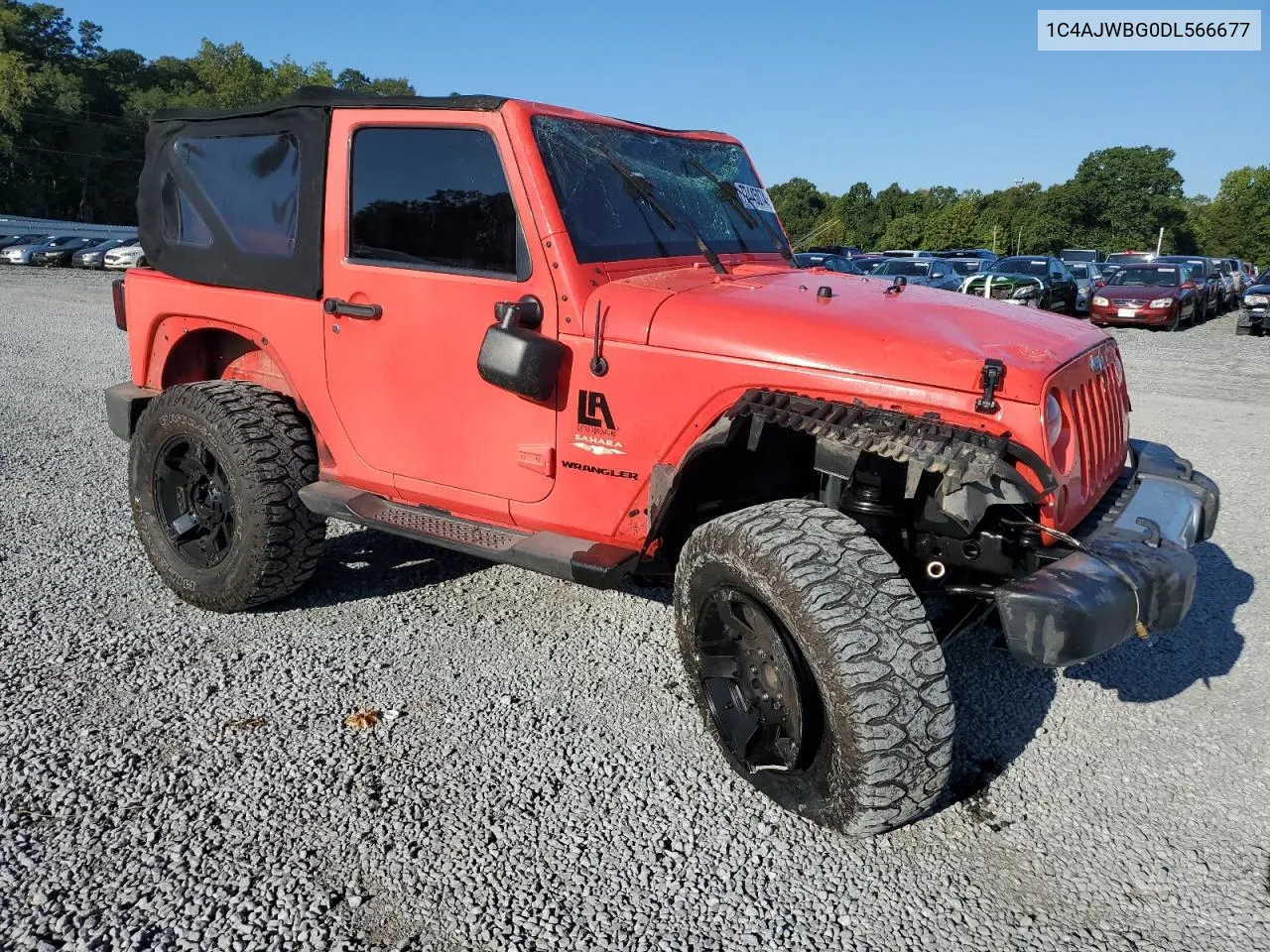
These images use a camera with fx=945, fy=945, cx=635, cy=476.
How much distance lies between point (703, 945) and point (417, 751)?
1248 millimetres

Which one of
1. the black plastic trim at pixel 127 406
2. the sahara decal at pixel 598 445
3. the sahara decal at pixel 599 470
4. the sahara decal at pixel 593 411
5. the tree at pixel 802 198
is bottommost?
the black plastic trim at pixel 127 406

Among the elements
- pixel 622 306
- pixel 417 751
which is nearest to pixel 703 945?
pixel 417 751

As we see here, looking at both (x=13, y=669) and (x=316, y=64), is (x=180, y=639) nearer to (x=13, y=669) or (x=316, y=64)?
(x=13, y=669)

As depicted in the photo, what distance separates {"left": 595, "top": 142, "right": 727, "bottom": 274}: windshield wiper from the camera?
3.67 m

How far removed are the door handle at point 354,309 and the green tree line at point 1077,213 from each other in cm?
5826

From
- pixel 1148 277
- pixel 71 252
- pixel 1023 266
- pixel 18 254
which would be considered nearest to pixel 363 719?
pixel 1023 266

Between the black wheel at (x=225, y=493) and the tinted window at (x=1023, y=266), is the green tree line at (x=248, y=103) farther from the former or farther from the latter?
the black wheel at (x=225, y=493)

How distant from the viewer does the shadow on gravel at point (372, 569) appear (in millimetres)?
4465

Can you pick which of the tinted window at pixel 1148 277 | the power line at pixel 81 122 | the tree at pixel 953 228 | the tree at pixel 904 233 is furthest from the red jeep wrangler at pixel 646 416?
the power line at pixel 81 122

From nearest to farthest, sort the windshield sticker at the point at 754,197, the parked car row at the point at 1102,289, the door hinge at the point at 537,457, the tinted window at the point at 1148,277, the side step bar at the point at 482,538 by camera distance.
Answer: the side step bar at the point at 482,538 < the door hinge at the point at 537,457 < the windshield sticker at the point at 754,197 < the parked car row at the point at 1102,289 < the tinted window at the point at 1148,277

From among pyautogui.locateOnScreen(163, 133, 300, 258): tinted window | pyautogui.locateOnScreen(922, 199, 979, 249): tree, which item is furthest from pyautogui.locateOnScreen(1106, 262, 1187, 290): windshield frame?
pyautogui.locateOnScreen(922, 199, 979, 249): tree

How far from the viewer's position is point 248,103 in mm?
61844

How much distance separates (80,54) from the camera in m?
72.2

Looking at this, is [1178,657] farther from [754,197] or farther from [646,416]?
[754,197]
